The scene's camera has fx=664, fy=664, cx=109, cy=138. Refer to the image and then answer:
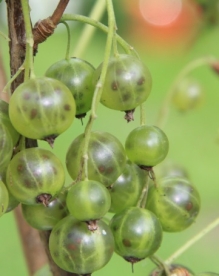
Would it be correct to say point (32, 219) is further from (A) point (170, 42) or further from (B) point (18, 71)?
(A) point (170, 42)

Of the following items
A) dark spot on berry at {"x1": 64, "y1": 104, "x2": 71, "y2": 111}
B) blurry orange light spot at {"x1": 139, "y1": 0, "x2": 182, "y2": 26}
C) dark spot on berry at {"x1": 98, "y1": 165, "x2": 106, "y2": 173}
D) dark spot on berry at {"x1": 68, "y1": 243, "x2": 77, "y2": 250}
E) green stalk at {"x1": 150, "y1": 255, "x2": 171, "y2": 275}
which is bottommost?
blurry orange light spot at {"x1": 139, "y1": 0, "x2": 182, "y2": 26}

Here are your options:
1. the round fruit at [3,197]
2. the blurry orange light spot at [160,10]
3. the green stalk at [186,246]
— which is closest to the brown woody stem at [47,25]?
the round fruit at [3,197]

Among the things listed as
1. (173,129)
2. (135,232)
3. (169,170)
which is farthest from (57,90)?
(173,129)

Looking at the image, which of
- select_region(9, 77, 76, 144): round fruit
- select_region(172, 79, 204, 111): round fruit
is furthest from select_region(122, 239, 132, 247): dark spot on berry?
select_region(172, 79, 204, 111): round fruit

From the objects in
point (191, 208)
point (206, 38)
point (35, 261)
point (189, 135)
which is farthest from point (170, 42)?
point (191, 208)

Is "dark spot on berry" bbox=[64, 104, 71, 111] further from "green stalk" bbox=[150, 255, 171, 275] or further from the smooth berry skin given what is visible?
"green stalk" bbox=[150, 255, 171, 275]

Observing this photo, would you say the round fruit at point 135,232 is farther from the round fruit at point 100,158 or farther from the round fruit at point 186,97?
the round fruit at point 186,97
